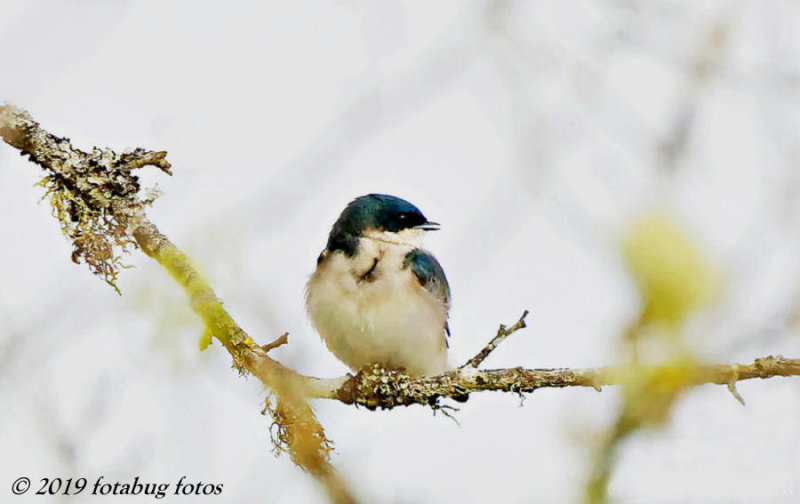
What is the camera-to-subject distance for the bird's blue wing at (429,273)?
6180 millimetres

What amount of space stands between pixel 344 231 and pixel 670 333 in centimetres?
503

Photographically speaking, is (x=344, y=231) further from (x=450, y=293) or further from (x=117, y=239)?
(x=117, y=239)

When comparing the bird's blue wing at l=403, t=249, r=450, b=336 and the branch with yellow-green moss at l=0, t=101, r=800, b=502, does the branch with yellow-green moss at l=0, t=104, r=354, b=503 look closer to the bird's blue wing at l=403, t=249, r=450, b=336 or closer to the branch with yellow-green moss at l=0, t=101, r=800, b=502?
the branch with yellow-green moss at l=0, t=101, r=800, b=502

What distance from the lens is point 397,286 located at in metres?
5.98

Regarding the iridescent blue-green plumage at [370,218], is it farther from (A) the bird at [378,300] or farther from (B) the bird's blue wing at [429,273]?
(B) the bird's blue wing at [429,273]

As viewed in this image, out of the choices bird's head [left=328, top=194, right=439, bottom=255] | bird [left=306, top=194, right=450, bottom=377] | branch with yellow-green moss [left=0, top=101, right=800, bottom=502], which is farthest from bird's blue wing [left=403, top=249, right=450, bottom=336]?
branch with yellow-green moss [left=0, top=101, right=800, bottom=502]

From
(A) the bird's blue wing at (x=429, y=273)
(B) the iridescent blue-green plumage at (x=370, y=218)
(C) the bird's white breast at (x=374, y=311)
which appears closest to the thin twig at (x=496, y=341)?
(C) the bird's white breast at (x=374, y=311)

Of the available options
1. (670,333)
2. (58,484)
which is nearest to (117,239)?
(58,484)

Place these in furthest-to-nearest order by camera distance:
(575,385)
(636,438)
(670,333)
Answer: (575,385), (670,333), (636,438)

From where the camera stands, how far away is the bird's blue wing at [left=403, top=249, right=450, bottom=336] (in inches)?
243

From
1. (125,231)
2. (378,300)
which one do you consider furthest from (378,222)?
(125,231)

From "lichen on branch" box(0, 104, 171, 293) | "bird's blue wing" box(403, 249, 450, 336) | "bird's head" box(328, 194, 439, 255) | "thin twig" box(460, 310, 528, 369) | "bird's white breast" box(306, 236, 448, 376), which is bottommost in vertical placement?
"thin twig" box(460, 310, 528, 369)

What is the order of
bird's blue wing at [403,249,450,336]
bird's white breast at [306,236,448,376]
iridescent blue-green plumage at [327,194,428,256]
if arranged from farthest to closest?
iridescent blue-green plumage at [327,194,428,256]
bird's blue wing at [403,249,450,336]
bird's white breast at [306,236,448,376]

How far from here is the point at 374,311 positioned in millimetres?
5879
